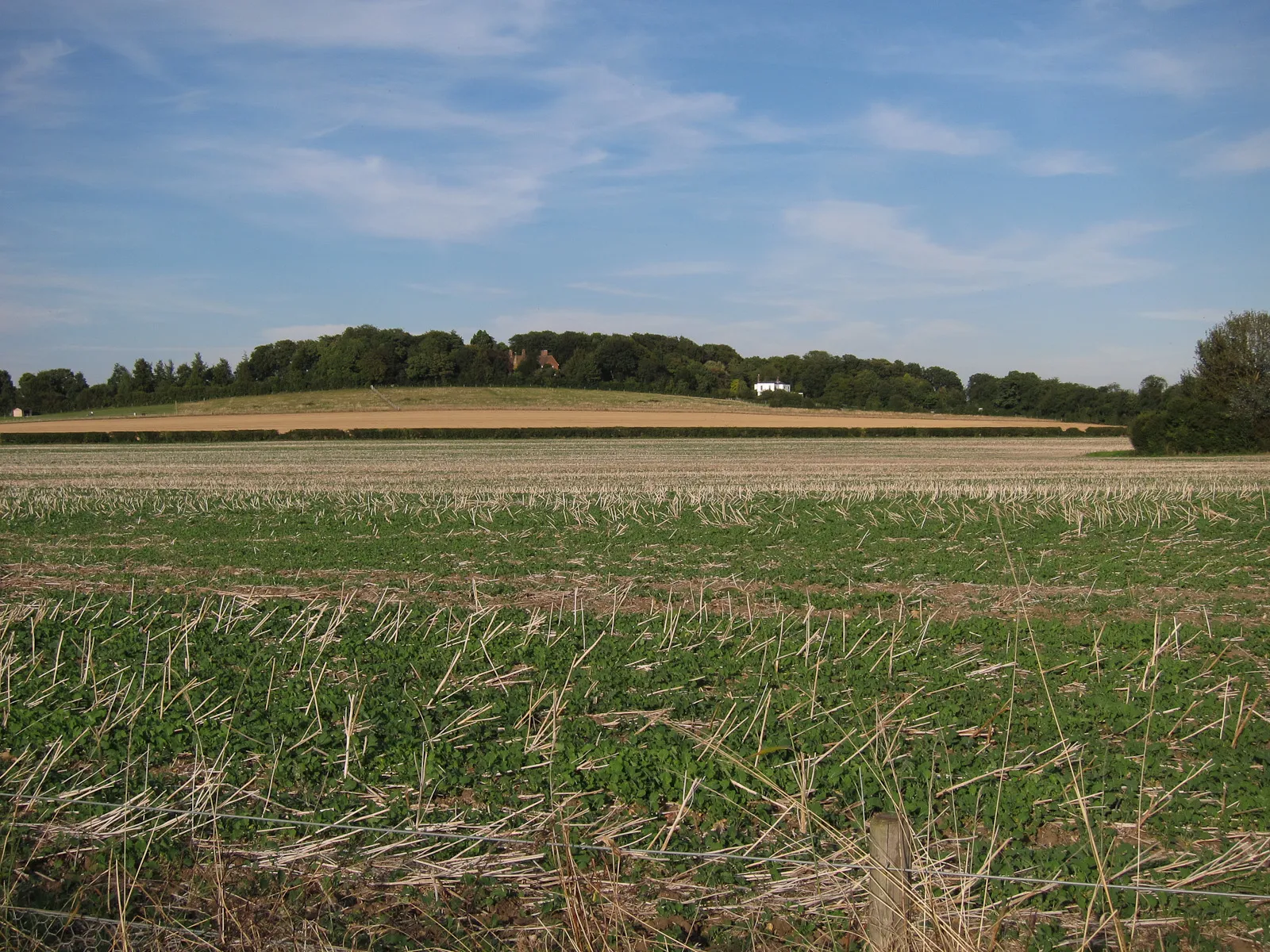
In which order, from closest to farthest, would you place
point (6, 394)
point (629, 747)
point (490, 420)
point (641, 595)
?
point (629, 747) < point (641, 595) < point (490, 420) < point (6, 394)

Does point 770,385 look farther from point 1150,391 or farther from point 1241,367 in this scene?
point 1241,367

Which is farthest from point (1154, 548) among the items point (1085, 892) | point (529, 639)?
point (1085, 892)

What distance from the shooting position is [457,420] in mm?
80250

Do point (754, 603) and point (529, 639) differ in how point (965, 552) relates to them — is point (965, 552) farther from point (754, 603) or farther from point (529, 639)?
point (529, 639)

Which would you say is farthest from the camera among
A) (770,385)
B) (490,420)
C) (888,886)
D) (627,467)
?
(770,385)

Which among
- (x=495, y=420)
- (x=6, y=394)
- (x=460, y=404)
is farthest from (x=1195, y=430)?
(x=6, y=394)

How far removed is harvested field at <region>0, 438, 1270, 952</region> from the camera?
181 inches

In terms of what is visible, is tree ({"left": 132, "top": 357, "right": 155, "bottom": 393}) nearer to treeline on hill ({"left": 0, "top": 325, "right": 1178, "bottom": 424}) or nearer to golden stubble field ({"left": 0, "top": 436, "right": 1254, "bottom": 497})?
treeline on hill ({"left": 0, "top": 325, "right": 1178, "bottom": 424})

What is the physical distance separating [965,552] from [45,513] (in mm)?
19231

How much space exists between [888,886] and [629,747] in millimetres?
2779

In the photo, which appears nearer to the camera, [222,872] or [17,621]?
[222,872]

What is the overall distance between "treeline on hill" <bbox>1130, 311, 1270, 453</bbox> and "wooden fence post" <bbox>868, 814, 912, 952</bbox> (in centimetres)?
5106

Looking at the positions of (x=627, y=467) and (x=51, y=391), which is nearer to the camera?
(x=627, y=467)

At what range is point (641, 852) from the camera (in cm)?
472
